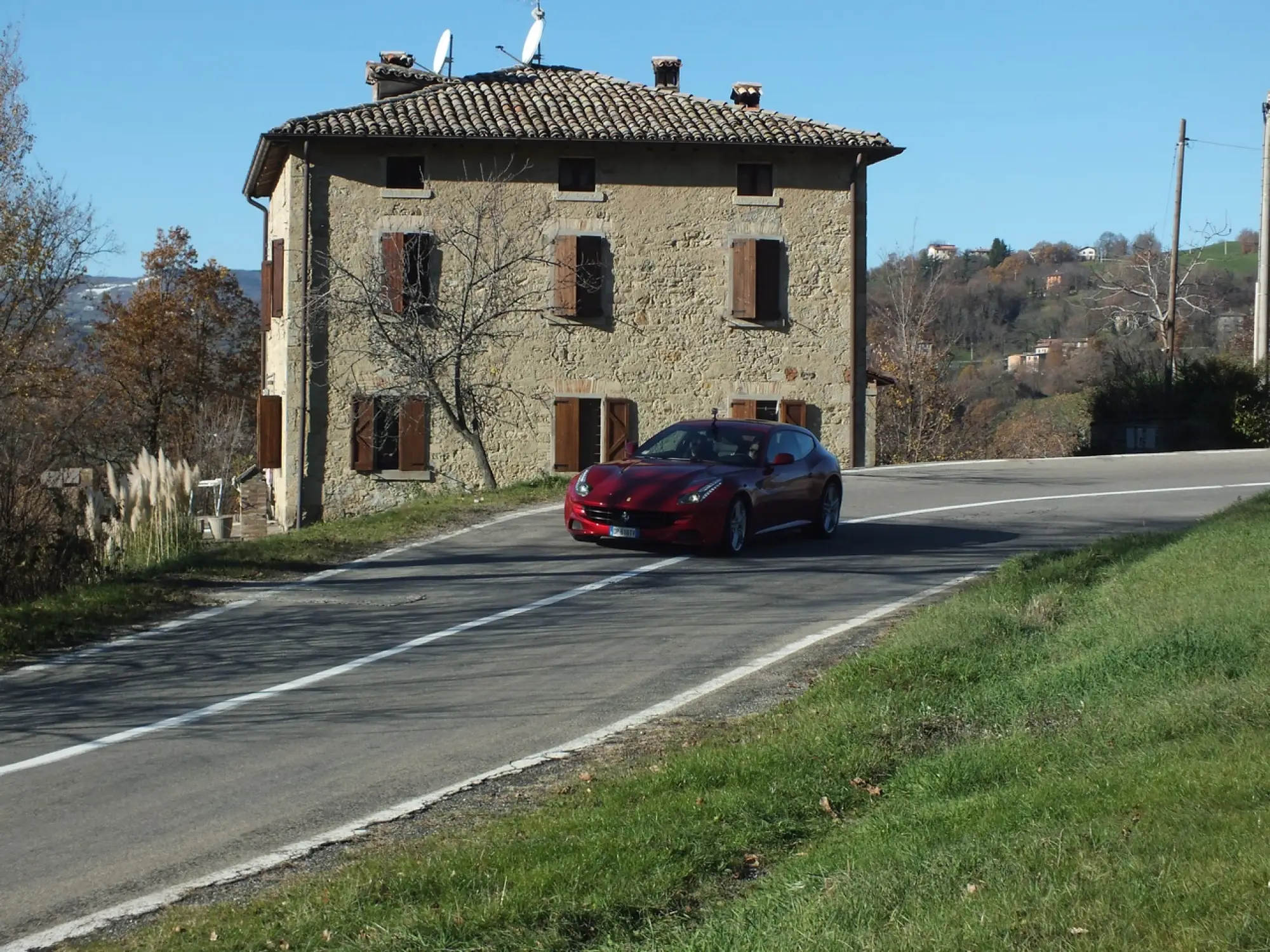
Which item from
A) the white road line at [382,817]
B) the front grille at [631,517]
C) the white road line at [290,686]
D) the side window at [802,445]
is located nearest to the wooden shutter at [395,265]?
the side window at [802,445]

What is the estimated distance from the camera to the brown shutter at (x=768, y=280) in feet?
108

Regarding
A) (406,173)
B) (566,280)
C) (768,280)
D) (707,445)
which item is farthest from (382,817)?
(406,173)

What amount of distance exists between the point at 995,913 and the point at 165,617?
912cm

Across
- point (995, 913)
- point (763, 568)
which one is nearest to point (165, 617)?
point (763, 568)

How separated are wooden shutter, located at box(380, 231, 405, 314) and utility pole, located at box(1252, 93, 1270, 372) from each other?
21535mm

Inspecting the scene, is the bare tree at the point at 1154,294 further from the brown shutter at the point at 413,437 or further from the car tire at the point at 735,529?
the car tire at the point at 735,529

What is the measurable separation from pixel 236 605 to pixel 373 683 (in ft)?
11.5

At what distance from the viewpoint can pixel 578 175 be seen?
33.0m

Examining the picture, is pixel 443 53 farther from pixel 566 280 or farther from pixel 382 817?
pixel 382 817

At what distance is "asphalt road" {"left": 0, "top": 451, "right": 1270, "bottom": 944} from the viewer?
639cm

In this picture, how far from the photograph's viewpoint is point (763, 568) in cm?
1472

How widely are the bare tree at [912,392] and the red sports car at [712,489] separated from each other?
34403 millimetres

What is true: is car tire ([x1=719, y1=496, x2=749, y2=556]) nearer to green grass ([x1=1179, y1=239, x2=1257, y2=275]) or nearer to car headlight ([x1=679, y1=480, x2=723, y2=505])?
car headlight ([x1=679, y1=480, x2=723, y2=505])

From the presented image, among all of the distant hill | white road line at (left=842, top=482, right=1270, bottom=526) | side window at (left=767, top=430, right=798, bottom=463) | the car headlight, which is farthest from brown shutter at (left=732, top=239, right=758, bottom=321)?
the car headlight
